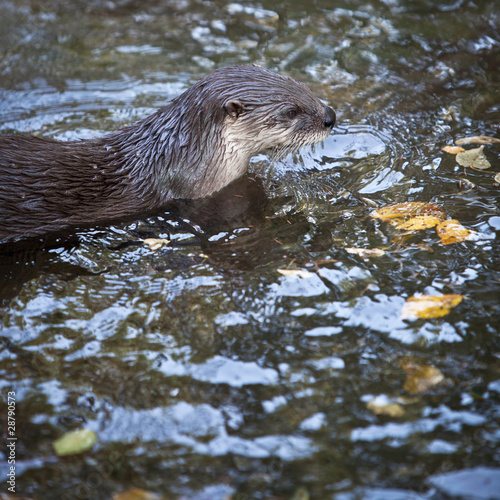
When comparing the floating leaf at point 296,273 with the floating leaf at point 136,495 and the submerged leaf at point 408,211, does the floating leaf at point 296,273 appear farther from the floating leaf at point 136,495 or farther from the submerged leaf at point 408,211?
the floating leaf at point 136,495

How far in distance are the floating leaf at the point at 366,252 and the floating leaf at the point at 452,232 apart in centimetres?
35

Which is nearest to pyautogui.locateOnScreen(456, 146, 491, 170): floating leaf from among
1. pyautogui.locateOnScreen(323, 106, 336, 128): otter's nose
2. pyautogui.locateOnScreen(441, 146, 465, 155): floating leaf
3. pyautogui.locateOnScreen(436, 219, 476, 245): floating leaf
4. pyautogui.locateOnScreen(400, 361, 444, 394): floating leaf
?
pyautogui.locateOnScreen(441, 146, 465, 155): floating leaf

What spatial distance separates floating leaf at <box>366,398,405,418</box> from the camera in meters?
2.24

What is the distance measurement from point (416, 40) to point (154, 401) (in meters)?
4.62

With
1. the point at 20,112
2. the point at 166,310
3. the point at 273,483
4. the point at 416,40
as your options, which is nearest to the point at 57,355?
the point at 166,310

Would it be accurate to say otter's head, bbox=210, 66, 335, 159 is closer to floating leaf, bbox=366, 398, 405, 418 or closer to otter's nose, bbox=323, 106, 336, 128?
otter's nose, bbox=323, 106, 336, 128

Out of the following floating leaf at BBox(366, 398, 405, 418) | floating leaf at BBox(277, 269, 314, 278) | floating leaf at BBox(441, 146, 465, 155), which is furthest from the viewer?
floating leaf at BBox(441, 146, 465, 155)

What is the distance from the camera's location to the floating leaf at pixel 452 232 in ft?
10.2

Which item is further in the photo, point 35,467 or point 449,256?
point 449,256

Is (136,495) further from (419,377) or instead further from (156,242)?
(156,242)

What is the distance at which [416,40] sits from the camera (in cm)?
564

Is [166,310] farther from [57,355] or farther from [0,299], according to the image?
[0,299]

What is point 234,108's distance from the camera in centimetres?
345

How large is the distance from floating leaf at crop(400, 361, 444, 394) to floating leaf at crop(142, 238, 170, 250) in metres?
1.52
